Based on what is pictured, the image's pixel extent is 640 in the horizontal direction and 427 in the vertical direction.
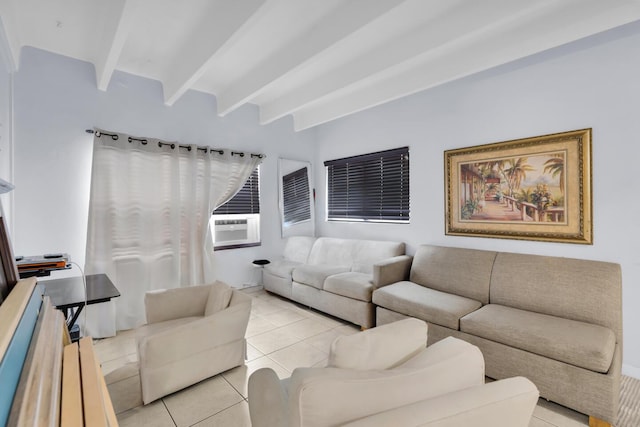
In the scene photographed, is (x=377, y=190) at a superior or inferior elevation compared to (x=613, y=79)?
inferior

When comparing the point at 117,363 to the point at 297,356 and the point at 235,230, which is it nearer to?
the point at 297,356

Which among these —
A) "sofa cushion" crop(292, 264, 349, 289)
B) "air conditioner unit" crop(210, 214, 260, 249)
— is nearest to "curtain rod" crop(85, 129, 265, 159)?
"air conditioner unit" crop(210, 214, 260, 249)

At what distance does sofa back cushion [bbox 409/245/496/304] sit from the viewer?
9.60 ft

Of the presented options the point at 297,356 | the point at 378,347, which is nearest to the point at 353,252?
the point at 297,356

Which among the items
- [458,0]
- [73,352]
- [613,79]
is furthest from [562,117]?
[73,352]

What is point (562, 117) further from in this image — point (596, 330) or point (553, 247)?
point (596, 330)

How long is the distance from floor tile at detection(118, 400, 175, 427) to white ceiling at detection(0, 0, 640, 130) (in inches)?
105

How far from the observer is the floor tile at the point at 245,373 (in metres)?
2.30

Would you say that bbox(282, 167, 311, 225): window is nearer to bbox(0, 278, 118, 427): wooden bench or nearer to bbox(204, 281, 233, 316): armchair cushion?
bbox(204, 281, 233, 316): armchair cushion

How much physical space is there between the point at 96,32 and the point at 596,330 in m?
4.62

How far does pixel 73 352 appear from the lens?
3.24 ft

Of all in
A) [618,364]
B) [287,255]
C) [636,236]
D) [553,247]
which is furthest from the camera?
[287,255]

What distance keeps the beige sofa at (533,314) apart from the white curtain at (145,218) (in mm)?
2394

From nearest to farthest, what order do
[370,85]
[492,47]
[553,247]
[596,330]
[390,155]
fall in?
[596,330] → [492,47] → [553,247] → [370,85] → [390,155]
